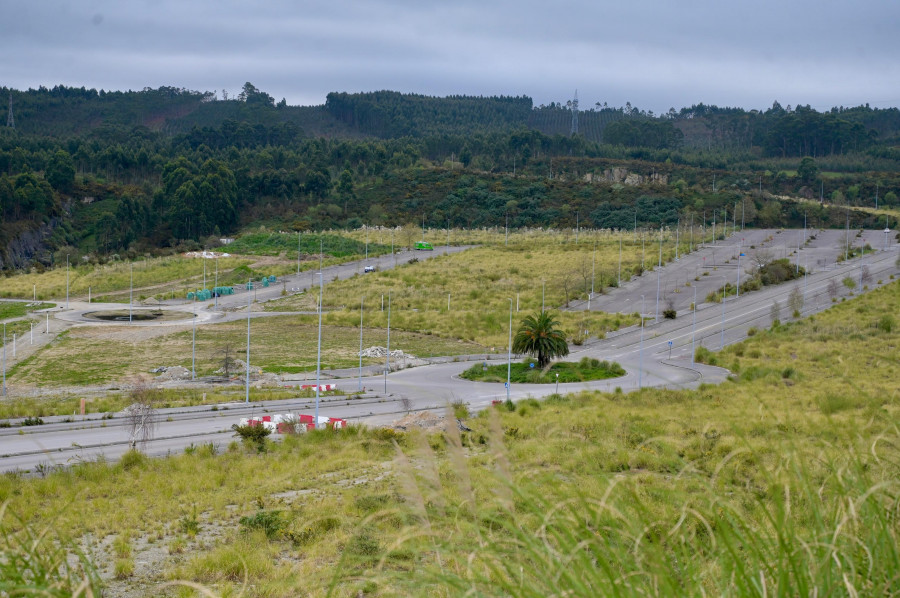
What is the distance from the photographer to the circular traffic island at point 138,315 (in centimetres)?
6506

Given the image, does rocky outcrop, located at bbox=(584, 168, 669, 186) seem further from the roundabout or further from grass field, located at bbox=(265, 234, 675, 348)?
the roundabout

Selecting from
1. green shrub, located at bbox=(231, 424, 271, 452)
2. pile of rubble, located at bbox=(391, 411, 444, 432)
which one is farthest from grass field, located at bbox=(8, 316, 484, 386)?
green shrub, located at bbox=(231, 424, 271, 452)

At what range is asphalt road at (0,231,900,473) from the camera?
24812 millimetres

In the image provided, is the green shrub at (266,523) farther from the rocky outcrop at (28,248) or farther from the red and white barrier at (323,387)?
the rocky outcrop at (28,248)

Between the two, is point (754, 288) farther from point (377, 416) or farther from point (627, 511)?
point (627, 511)

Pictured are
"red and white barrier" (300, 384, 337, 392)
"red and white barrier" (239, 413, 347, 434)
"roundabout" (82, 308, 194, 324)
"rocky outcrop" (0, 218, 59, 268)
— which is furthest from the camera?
"rocky outcrop" (0, 218, 59, 268)

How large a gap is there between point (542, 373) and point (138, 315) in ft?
130

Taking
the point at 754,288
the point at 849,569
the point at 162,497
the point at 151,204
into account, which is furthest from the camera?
the point at 151,204

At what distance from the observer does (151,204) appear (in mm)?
120125

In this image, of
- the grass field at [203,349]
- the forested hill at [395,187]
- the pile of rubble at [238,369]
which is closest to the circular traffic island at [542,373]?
the grass field at [203,349]

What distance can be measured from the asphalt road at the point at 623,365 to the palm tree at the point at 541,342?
240 cm

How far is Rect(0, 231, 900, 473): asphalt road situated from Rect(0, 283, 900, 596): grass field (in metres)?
0.52

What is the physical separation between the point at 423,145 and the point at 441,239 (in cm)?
6960

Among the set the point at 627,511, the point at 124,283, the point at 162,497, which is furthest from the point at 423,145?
the point at 627,511
